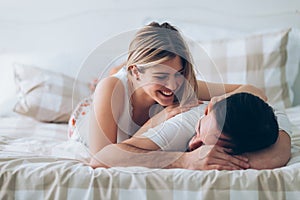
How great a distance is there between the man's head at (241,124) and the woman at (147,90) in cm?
13

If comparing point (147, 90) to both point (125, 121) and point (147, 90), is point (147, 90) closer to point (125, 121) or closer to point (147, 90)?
point (147, 90)

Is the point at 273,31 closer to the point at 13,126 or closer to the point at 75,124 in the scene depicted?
the point at 75,124

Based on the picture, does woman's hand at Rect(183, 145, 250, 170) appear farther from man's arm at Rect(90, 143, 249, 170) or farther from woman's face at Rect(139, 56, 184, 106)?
woman's face at Rect(139, 56, 184, 106)

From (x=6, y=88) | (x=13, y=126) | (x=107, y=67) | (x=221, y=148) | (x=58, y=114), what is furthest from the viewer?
(x=6, y=88)

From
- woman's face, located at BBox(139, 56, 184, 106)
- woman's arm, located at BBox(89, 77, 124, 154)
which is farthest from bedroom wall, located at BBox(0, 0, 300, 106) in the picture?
woman's face, located at BBox(139, 56, 184, 106)

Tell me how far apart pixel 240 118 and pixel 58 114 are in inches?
43.6

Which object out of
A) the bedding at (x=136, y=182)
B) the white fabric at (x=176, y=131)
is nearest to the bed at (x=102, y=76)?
the bedding at (x=136, y=182)

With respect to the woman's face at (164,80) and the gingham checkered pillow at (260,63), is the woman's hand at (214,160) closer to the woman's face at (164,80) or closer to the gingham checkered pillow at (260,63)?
the woman's face at (164,80)

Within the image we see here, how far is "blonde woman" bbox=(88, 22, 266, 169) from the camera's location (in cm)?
134

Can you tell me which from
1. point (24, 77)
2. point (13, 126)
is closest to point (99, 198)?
point (13, 126)

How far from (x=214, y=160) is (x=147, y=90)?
0.93 feet

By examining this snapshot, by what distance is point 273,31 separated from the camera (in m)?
2.26

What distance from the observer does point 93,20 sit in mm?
2639

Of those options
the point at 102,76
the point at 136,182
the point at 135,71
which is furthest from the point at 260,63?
the point at 136,182
